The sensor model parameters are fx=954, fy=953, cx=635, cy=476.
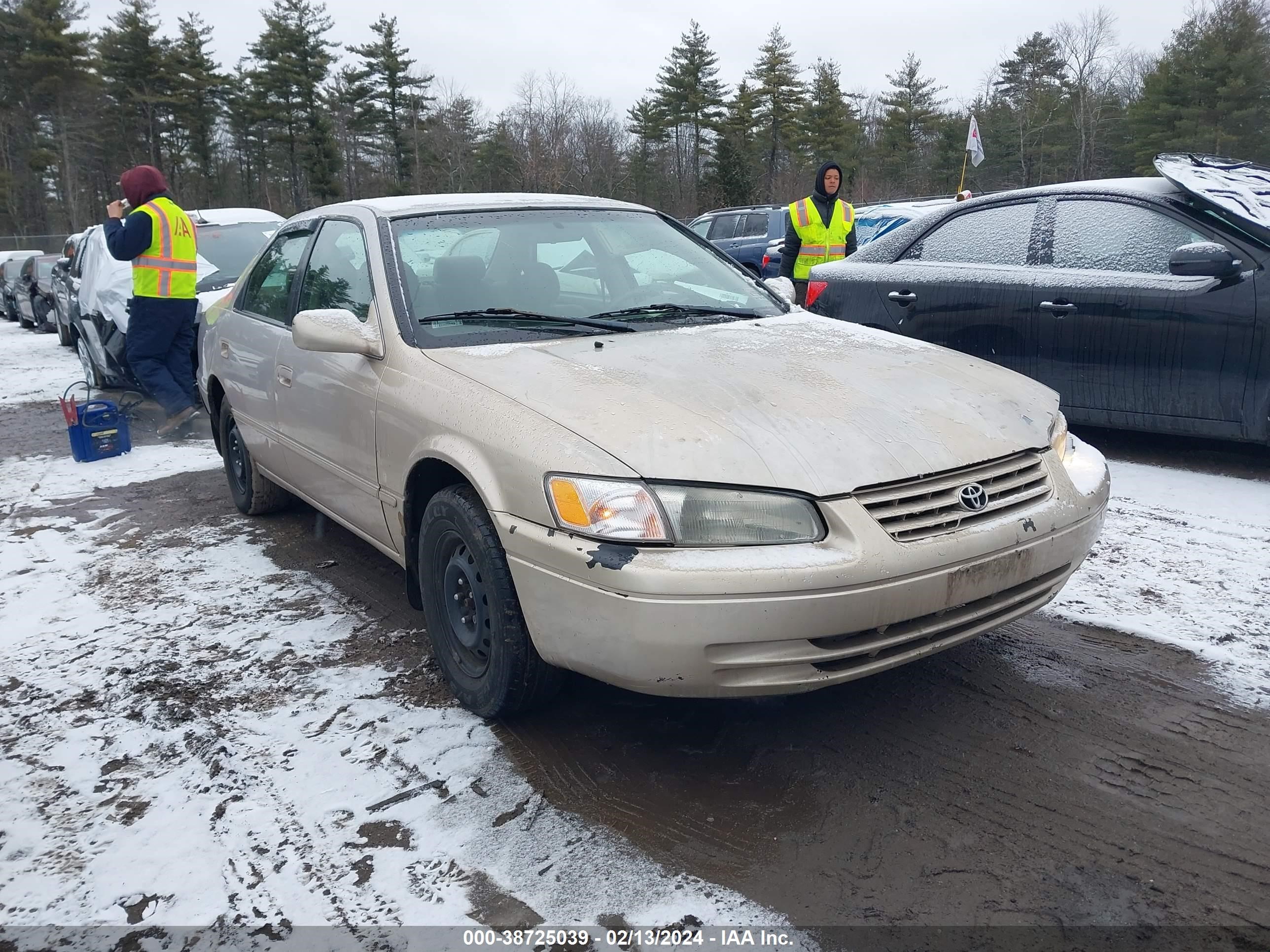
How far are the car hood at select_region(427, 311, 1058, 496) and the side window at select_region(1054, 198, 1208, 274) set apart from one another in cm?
254

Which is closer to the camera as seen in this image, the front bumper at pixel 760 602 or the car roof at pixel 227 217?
the front bumper at pixel 760 602

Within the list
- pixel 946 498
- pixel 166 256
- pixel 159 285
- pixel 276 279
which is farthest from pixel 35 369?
pixel 946 498

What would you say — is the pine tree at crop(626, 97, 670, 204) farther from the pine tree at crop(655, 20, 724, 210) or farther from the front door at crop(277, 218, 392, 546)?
the front door at crop(277, 218, 392, 546)

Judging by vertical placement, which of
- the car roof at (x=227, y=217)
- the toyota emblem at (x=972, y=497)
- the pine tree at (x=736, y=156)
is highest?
the pine tree at (x=736, y=156)

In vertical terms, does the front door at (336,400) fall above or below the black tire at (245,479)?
above

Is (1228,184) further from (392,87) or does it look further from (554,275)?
(392,87)

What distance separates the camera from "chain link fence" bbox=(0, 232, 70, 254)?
4244cm

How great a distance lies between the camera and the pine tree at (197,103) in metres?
47.9

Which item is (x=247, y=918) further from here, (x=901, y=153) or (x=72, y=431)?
(x=901, y=153)

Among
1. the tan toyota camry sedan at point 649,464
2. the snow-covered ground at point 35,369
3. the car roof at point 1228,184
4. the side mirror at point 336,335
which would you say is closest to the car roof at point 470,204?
the tan toyota camry sedan at point 649,464

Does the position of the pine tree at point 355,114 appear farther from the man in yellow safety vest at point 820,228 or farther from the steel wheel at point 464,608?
the steel wheel at point 464,608

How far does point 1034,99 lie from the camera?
46.4 meters

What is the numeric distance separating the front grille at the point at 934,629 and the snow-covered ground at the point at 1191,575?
2.69 ft

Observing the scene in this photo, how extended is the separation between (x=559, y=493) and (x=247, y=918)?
47.4 inches
